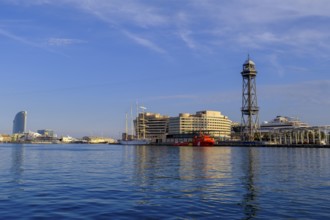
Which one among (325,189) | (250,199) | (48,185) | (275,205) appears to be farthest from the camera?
(48,185)

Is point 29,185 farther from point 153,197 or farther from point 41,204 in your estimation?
point 153,197

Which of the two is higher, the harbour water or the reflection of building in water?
the reflection of building in water

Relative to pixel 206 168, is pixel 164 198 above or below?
below

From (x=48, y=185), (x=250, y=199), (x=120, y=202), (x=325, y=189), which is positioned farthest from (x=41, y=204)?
(x=325, y=189)

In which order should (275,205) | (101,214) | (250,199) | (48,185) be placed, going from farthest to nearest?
(48,185)
(250,199)
(275,205)
(101,214)

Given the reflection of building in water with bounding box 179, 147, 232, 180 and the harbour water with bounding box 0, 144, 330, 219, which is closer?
the harbour water with bounding box 0, 144, 330, 219

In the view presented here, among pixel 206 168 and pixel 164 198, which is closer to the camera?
pixel 164 198

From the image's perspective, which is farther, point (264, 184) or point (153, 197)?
point (264, 184)

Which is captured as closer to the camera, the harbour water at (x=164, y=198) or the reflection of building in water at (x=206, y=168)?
the harbour water at (x=164, y=198)

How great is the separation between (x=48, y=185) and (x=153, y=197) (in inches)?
413

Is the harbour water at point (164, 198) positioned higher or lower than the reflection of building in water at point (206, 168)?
lower

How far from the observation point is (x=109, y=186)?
94.3 feet

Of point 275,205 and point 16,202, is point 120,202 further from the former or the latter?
point 275,205

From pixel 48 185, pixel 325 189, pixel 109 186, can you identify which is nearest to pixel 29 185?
pixel 48 185
